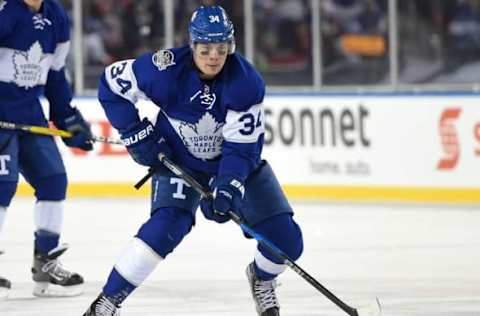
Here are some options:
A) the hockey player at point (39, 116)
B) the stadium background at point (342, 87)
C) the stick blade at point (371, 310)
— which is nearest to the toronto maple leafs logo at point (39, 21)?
the hockey player at point (39, 116)

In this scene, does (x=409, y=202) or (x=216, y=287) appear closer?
(x=216, y=287)

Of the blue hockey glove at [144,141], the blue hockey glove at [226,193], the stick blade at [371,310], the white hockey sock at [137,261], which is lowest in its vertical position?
the stick blade at [371,310]

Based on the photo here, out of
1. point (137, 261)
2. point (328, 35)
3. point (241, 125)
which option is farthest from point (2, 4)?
point (328, 35)

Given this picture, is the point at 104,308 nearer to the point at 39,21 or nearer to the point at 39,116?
the point at 39,116

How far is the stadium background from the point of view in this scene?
335 inches

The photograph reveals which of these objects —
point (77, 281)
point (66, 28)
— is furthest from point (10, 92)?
point (77, 281)

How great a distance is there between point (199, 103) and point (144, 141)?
0.77 ft

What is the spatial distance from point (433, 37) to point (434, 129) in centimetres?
134

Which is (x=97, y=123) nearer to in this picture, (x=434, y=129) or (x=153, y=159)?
(x=434, y=129)

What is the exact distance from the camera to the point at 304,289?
5.60m

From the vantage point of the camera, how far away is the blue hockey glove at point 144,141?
440cm

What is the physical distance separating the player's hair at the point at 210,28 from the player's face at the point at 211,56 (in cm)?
2

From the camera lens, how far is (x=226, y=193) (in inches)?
166

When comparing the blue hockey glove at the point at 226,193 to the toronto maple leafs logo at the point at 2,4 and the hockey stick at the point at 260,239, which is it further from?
the toronto maple leafs logo at the point at 2,4
